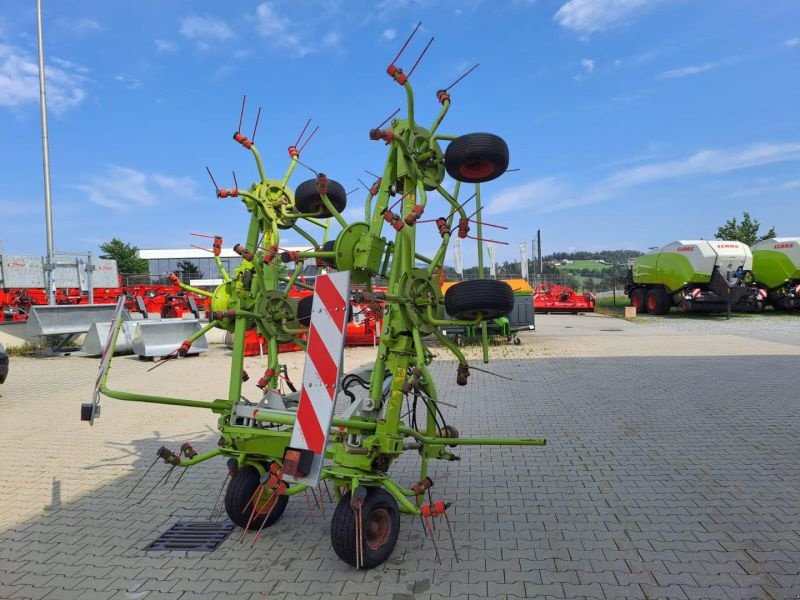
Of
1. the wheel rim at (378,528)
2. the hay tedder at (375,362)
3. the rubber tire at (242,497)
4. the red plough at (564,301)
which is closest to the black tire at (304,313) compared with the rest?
the hay tedder at (375,362)

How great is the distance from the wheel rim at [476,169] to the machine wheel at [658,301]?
79.1ft

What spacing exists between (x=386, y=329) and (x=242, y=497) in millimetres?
1598

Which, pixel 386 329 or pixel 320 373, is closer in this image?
pixel 320 373

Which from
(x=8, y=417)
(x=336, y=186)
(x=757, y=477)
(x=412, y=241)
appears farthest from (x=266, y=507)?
(x=8, y=417)

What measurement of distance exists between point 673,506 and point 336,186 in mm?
3801

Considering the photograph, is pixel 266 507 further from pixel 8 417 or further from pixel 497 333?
pixel 497 333

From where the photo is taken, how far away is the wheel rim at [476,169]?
12.8ft

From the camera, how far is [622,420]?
23.5ft

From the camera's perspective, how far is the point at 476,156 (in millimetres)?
3789

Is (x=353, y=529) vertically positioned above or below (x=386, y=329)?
below

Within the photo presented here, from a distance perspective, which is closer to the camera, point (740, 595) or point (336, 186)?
point (740, 595)

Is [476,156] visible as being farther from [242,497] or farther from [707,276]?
[707,276]

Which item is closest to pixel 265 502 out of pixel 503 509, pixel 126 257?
pixel 503 509

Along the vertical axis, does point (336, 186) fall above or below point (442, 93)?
below
